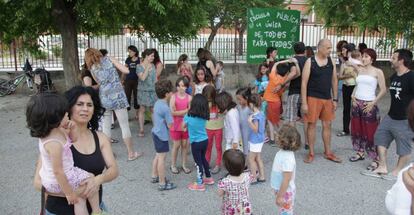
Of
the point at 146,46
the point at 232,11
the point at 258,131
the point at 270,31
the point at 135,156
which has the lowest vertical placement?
the point at 135,156

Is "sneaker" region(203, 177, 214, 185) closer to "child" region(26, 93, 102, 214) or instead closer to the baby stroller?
"child" region(26, 93, 102, 214)

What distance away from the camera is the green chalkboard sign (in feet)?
31.4

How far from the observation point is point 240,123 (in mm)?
5191

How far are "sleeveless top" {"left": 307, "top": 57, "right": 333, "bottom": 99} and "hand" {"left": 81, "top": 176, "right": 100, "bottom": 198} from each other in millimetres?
3993

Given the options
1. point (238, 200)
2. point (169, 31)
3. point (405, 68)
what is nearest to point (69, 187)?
point (238, 200)

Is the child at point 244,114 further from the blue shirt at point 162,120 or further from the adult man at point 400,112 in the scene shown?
the adult man at point 400,112

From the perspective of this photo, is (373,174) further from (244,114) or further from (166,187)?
(166,187)

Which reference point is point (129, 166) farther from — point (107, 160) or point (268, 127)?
point (107, 160)

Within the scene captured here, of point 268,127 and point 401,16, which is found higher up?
point 401,16

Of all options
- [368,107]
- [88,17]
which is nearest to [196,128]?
[368,107]

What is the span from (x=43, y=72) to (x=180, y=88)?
6.92 metres

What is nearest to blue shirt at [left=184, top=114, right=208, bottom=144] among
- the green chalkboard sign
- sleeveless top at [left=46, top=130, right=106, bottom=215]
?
sleeveless top at [left=46, top=130, right=106, bottom=215]

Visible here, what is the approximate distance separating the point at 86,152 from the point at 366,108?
446 cm

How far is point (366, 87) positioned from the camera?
576 cm
